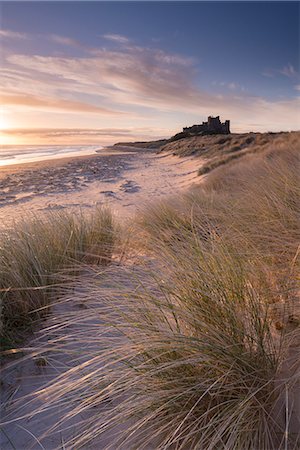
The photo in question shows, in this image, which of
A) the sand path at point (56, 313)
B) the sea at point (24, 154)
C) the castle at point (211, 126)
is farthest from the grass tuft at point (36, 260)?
the castle at point (211, 126)

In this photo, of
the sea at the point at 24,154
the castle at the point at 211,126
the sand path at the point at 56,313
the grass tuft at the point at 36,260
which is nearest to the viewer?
the sand path at the point at 56,313

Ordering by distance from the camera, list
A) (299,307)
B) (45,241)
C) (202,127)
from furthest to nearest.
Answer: (202,127) → (45,241) → (299,307)

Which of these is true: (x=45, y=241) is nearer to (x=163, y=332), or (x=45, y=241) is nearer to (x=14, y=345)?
(x=14, y=345)

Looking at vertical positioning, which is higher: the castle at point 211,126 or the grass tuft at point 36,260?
the castle at point 211,126

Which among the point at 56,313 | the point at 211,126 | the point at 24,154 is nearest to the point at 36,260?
the point at 56,313

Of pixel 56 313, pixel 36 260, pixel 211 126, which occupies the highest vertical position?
pixel 211 126

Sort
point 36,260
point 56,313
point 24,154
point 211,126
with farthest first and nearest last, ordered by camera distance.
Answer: point 211,126
point 24,154
point 36,260
point 56,313

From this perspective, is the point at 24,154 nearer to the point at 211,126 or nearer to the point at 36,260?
the point at 36,260

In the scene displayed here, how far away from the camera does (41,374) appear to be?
1.55 meters

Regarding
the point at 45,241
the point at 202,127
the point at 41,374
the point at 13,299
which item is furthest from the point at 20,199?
the point at 202,127

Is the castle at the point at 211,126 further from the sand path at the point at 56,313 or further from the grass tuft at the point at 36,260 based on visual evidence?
the grass tuft at the point at 36,260

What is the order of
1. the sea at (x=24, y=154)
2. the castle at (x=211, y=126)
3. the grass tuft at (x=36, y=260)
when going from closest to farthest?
the grass tuft at (x=36, y=260)
the sea at (x=24, y=154)
the castle at (x=211, y=126)

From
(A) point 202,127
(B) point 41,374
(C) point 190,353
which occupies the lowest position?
(B) point 41,374

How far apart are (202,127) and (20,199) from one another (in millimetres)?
39893
